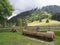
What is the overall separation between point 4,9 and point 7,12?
4.78ft

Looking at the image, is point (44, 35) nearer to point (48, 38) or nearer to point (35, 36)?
point (48, 38)

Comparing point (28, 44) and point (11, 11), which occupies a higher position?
point (11, 11)

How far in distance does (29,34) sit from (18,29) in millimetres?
14232

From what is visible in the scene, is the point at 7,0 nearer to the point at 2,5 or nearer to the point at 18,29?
the point at 2,5

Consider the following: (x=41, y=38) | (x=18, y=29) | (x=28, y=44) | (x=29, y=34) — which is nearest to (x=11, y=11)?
(x=18, y=29)

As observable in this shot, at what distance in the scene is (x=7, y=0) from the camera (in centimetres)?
6788

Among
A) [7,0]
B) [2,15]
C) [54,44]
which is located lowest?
[54,44]

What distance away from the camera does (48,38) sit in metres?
35.4

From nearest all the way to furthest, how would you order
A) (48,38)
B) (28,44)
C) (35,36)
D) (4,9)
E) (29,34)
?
(28,44) < (48,38) < (35,36) < (29,34) < (4,9)

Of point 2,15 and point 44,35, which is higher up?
point 2,15

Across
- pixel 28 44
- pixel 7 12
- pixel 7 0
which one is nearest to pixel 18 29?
pixel 7 12

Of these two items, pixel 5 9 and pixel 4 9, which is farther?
pixel 5 9

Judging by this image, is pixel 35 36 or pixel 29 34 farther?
pixel 29 34

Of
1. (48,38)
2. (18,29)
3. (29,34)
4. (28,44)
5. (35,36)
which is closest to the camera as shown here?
(28,44)
